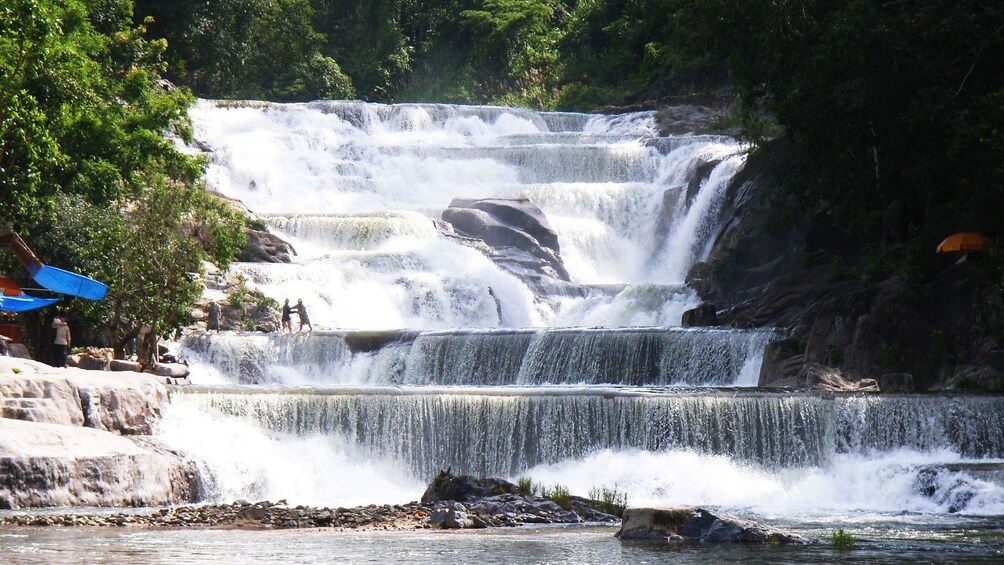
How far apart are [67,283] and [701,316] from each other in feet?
42.6

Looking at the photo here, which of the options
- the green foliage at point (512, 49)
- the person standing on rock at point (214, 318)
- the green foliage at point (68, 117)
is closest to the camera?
the green foliage at point (68, 117)

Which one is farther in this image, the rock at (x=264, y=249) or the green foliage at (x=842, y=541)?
the rock at (x=264, y=249)

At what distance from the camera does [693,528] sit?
13758mm

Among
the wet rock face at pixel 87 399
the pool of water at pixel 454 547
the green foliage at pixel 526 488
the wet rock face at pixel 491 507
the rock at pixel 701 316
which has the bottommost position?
the pool of water at pixel 454 547

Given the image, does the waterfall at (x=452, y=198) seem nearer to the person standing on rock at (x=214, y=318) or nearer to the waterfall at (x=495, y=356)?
the person standing on rock at (x=214, y=318)

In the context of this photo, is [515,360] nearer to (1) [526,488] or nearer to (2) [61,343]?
(2) [61,343]

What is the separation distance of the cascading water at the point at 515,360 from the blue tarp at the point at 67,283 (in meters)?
2.44

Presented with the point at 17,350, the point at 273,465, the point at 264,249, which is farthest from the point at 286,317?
the point at 273,465

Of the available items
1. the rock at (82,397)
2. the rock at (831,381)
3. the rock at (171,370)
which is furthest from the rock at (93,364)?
the rock at (831,381)

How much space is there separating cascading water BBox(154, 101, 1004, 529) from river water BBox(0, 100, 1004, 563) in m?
0.05

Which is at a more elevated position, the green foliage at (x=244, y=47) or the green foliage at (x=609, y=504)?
the green foliage at (x=244, y=47)

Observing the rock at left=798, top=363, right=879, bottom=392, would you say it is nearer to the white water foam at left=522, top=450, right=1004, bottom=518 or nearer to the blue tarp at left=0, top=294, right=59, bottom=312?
the white water foam at left=522, top=450, right=1004, bottom=518

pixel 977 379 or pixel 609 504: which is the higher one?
pixel 977 379

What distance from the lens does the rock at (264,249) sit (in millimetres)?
34469
